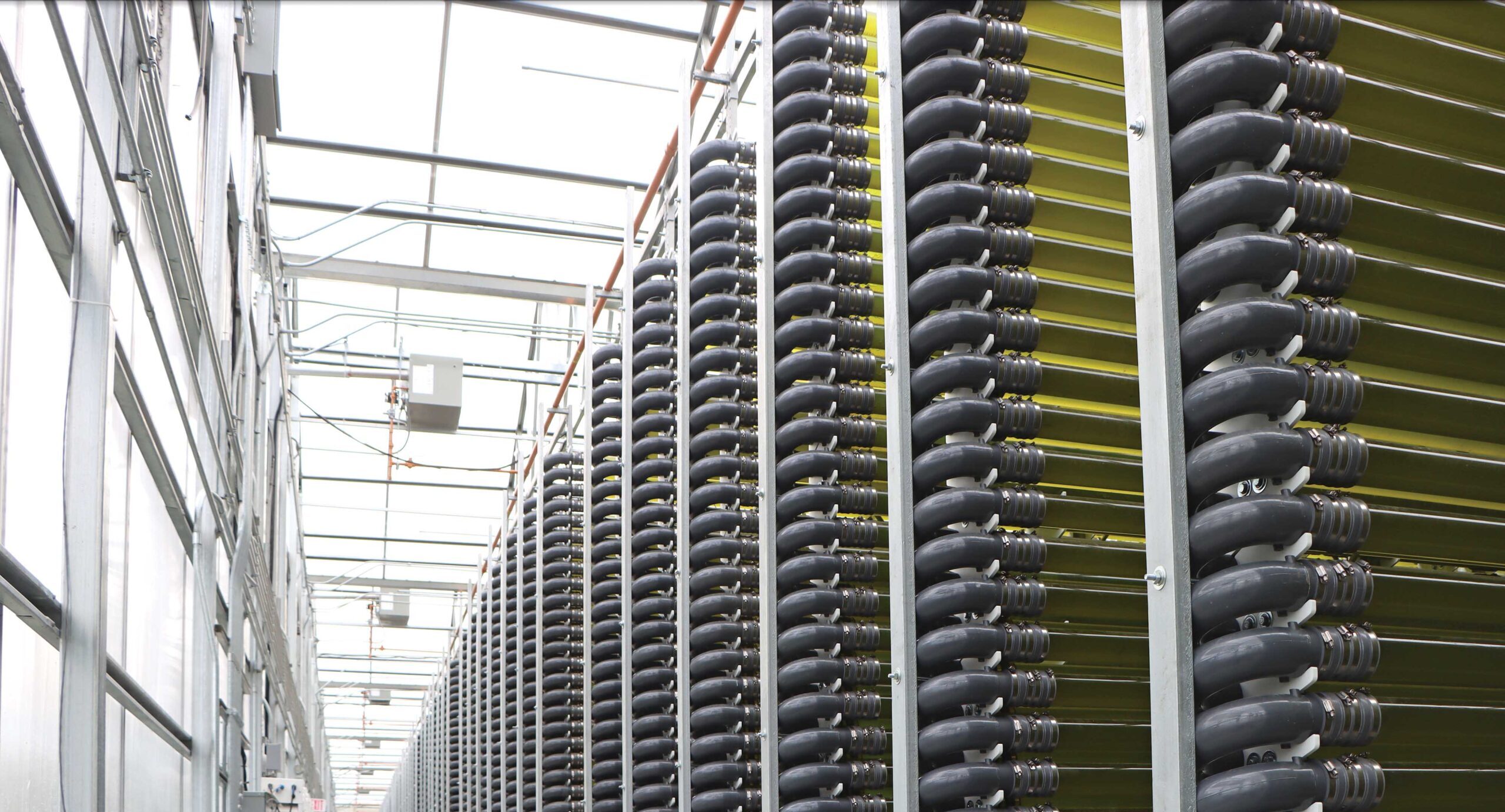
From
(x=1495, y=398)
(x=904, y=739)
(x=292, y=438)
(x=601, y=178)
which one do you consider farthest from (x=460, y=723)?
(x=1495, y=398)

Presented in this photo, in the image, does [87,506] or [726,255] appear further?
[726,255]

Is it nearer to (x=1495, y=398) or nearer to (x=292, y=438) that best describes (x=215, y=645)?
(x=1495, y=398)

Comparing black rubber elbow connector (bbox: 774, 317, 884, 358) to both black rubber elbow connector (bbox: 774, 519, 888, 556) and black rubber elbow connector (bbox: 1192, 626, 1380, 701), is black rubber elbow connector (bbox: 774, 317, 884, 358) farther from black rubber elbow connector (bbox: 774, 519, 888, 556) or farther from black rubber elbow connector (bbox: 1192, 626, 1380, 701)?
black rubber elbow connector (bbox: 1192, 626, 1380, 701)

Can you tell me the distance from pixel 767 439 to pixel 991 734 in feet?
4.88

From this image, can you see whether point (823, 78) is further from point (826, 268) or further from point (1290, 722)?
point (1290, 722)

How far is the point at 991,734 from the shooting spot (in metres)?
3.23

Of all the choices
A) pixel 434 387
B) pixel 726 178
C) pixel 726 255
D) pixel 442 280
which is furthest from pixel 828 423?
pixel 442 280

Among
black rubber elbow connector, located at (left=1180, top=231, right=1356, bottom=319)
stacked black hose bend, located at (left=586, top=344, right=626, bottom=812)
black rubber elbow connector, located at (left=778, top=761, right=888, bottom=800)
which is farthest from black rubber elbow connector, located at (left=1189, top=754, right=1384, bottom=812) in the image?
stacked black hose bend, located at (left=586, top=344, right=626, bottom=812)

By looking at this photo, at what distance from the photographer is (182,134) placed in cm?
764

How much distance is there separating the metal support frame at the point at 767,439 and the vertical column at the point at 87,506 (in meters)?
A: 1.83

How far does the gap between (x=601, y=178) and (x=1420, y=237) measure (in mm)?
11258

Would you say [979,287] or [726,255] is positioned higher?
[726,255]

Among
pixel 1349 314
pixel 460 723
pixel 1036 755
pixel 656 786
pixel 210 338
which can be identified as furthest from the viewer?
pixel 460 723

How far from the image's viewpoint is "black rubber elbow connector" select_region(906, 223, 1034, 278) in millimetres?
3490
